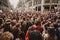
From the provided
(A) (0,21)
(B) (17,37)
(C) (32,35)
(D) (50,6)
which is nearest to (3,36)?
(C) (32,35)

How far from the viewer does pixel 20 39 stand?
9.50m

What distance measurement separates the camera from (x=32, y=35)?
21.2 feet

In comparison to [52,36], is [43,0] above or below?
below

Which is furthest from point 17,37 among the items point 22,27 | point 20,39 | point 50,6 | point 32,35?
point 50,6

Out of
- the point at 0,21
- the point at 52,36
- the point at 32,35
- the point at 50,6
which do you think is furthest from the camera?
the point at 50,6

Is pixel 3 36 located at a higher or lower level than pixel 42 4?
higher

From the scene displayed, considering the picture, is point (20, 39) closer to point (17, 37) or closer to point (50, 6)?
point (17, 37)

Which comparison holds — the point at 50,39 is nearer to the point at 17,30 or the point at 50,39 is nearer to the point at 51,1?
the point at 17,30

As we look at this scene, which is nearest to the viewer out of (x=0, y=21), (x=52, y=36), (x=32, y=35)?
(x=32, y=35)

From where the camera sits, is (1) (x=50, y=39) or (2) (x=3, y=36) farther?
(1) (x=50, y=39)

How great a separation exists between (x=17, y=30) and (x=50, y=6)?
5716 cm

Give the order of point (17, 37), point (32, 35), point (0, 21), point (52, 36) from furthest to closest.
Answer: point (0, 21)
point (17, 37)
point (52, 36)
point (32, 35)

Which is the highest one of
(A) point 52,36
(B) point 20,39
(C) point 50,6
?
(A) point 52,36

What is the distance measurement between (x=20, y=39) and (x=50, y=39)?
2.42 meters
